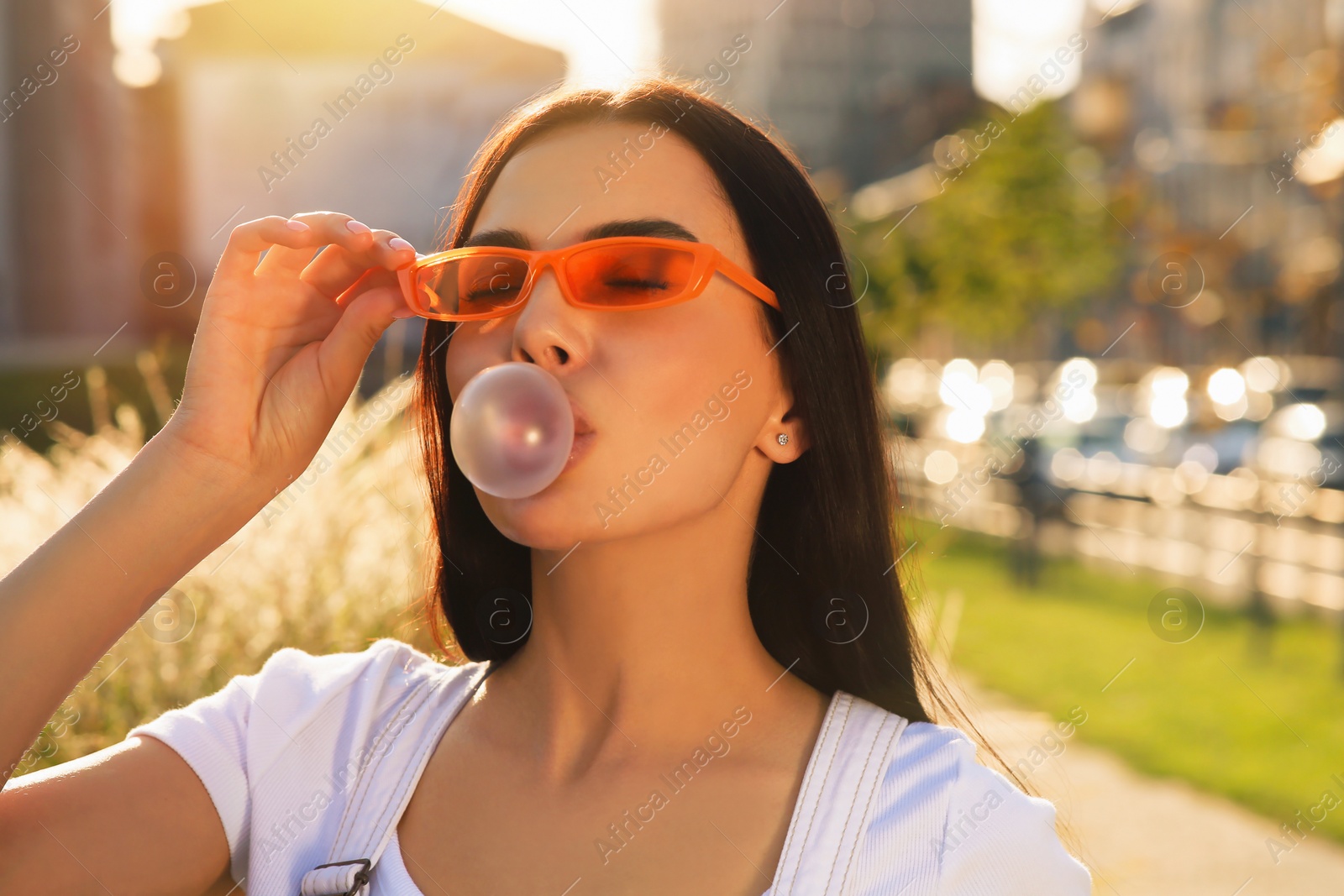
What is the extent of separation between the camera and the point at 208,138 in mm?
22719

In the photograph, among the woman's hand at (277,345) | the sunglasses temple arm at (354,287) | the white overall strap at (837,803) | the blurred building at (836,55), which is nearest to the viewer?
the white overall strap at (837,803)

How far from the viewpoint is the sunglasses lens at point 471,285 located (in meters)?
1.96

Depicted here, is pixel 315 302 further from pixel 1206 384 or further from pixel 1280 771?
pixel 1206 384

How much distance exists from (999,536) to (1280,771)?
8201 millimetres

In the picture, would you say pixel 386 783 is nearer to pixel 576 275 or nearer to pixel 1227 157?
pixel 576 275

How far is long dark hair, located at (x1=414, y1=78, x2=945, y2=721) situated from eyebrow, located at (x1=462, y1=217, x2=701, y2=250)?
0.15 meters

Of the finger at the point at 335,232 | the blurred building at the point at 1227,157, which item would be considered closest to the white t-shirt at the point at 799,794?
the finger at the point at 335,232

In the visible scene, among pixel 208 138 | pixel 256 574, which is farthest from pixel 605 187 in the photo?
pixel 208 138

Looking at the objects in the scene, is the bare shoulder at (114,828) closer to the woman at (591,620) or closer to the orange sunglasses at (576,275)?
the woman at (591,620)

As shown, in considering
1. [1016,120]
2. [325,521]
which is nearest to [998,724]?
[325,521]

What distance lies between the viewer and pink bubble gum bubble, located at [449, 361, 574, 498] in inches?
68.7

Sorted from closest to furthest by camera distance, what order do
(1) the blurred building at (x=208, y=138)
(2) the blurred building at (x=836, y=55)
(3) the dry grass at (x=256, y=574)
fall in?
(3) the dry grass at (x=256, y=574), (1) the blurred building at (x=208, y=138), (2) the blurred building at (x=836, y=55)

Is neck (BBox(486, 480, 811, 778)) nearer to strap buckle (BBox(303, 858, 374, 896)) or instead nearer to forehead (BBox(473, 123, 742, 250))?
strap buckle (BBox(303, 858, 374, 896))

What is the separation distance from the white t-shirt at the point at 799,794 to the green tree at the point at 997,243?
1518cm
